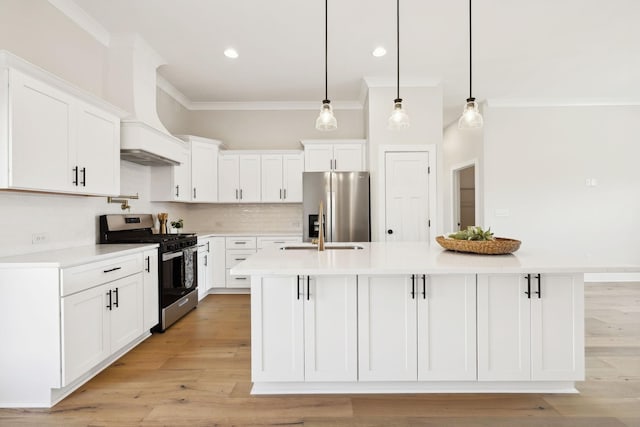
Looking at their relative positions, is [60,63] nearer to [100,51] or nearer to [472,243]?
[100,51]

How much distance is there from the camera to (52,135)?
Result: 2.30 metres

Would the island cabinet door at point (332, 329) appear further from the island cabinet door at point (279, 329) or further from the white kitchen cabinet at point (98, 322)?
the white kitchen cabinet at point (98, 322)

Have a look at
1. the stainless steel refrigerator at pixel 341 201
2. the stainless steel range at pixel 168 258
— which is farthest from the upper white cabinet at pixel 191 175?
the stainless steel refrigerator at pixel 341 201

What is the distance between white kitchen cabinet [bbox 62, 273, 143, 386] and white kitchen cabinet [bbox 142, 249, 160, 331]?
84 millimetres

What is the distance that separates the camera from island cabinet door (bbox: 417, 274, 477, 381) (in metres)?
2.08

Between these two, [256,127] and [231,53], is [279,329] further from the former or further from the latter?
[256,127]

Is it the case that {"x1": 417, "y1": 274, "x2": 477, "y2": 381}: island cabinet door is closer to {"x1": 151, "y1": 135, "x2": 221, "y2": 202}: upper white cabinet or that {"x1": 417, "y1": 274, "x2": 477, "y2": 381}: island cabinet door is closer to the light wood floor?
the light wood floor

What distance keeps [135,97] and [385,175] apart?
308 cm

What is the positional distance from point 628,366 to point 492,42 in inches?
126

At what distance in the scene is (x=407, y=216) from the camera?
14.6ft

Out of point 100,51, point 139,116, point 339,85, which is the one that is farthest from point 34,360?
point 339,85

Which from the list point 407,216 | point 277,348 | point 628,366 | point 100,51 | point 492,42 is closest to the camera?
point 277,348

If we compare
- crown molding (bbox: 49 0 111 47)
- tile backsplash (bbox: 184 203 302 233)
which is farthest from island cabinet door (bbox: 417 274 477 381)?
crown molding (bbox: 49 0 111 47)

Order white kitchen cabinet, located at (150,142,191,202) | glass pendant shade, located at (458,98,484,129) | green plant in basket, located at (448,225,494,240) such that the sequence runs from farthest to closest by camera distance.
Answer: white kitchen cabinet, located at (150,142,191,202) < glass pendant shade, located at (458,98,484,129) < green plant in basket, located at (448,225,494,240)
